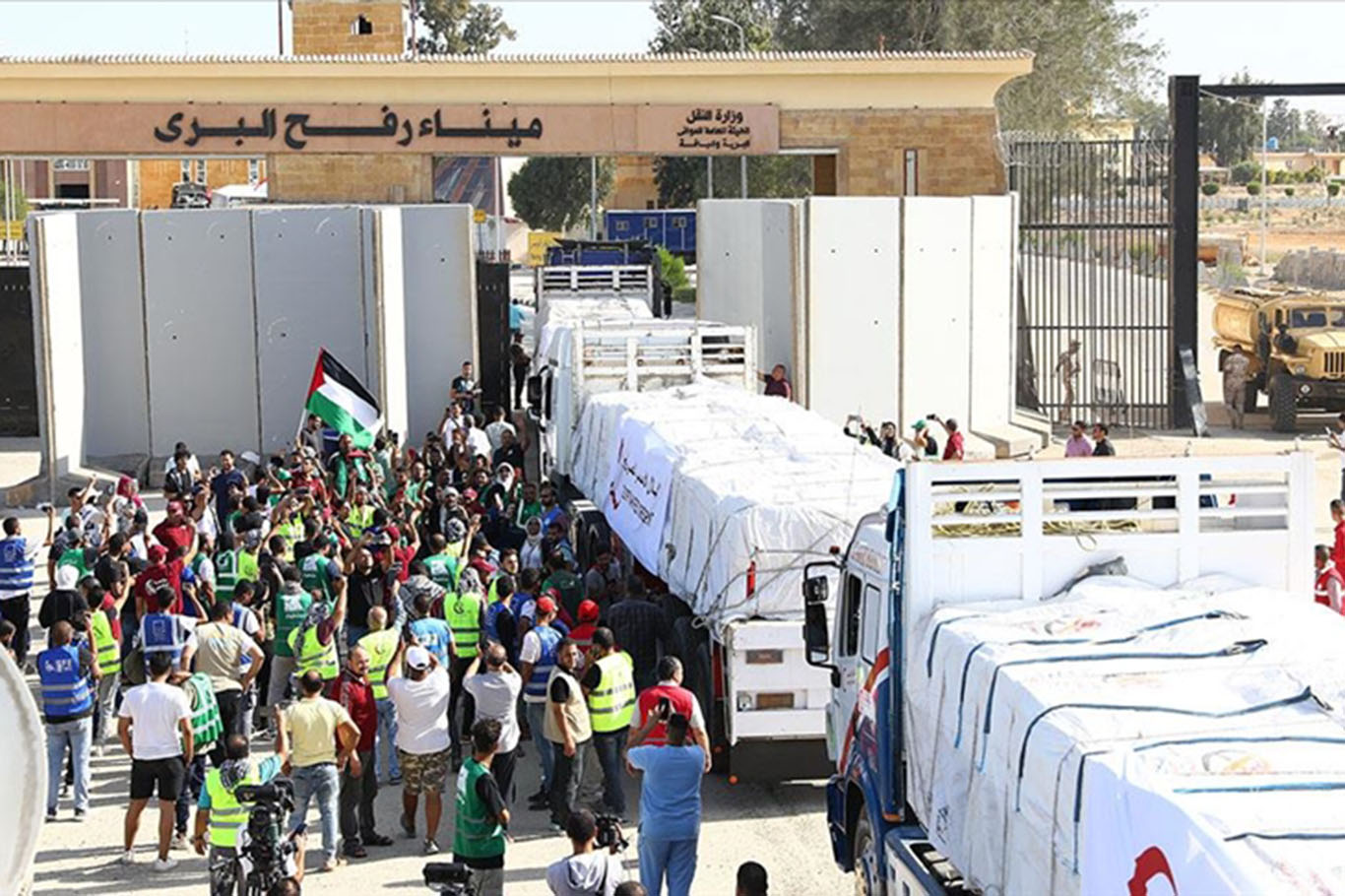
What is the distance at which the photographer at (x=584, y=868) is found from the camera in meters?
9.96

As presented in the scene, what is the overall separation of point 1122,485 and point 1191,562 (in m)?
0.54

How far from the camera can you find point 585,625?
14445 mm

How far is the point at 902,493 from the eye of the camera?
33.9ft

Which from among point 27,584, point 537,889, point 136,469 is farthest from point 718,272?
point 537,889

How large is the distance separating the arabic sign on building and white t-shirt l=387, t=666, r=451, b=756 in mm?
28270

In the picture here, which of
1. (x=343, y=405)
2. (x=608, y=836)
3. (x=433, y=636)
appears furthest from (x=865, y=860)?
(x=343, y=405)

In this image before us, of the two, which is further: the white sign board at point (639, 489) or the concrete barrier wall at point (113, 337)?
the concrete barrier wall at point (113, 337)

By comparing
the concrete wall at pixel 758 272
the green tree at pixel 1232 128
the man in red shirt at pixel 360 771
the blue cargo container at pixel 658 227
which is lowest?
the man in red shirt at pixel 360 771

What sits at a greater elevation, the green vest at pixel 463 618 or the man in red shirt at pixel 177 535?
the man in red shirt at pixel 177 535

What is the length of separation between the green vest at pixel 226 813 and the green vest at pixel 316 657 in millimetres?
2648

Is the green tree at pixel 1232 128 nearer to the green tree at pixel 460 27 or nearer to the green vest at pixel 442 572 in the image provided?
the green tree at pixel 460 27

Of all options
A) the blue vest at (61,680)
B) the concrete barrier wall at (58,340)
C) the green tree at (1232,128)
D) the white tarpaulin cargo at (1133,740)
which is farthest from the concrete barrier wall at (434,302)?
the green tree at (1232,128)

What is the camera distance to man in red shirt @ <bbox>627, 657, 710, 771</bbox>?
11828mm

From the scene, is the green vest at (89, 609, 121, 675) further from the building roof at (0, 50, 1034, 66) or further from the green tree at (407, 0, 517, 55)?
the green tree at (407, 0, 517, 55)
